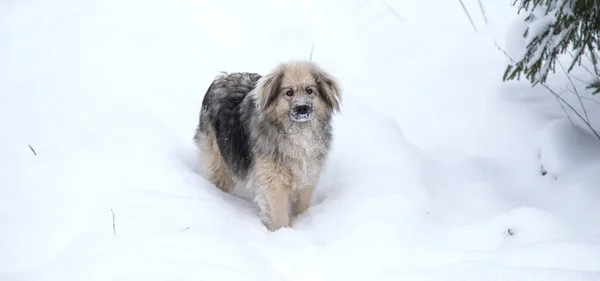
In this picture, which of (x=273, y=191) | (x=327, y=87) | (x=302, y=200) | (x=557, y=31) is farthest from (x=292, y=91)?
(x=557, y=31)

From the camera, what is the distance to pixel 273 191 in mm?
4695

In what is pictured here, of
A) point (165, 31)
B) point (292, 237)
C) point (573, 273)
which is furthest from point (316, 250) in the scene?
point (165, 31)

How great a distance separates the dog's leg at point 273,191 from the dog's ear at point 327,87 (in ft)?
2.46

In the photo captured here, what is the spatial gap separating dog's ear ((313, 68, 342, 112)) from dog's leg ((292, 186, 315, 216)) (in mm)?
827

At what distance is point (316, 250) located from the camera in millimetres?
4074

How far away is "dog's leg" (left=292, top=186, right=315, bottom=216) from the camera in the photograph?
16.3 feet

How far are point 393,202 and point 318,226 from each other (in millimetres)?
692

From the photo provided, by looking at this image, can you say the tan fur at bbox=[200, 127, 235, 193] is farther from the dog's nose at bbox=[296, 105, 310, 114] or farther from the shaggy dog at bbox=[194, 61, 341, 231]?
the dog's nose at bbox=[296, 105, 310, 114]

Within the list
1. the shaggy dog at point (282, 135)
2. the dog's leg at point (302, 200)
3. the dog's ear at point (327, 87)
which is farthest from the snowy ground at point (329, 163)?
the dog's ear at point (327, 87)

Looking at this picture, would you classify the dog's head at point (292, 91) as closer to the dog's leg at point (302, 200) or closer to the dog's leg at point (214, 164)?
the dog's leg at point (302, 200)

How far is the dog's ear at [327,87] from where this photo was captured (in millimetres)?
4656

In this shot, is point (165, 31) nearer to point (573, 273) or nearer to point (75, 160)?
point (75, 160)

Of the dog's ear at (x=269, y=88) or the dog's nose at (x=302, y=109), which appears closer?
the dog's nose at (x=302, y=109)

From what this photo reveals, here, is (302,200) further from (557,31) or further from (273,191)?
(557,31)
